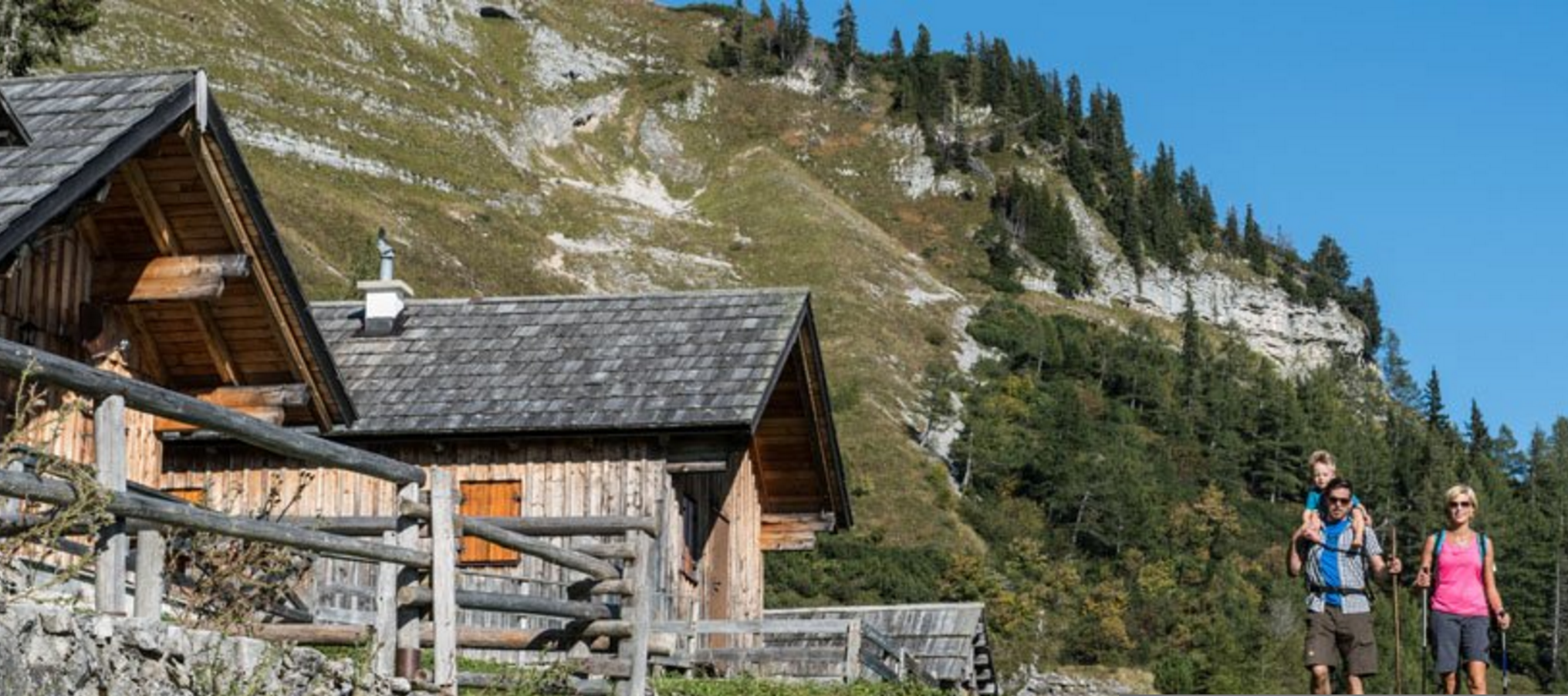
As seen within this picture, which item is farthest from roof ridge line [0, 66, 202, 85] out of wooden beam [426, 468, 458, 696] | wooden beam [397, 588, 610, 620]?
wooden beam [426, 468, 458, 696]

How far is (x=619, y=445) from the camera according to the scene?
79.2 ft

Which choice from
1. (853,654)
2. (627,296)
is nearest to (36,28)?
(627,296)

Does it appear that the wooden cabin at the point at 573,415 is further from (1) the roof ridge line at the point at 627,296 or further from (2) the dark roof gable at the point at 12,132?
(2) the dark roof gable at the point at 12,132

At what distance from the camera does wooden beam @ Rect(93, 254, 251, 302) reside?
16391 millimetres

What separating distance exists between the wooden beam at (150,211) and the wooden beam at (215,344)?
2.62ft

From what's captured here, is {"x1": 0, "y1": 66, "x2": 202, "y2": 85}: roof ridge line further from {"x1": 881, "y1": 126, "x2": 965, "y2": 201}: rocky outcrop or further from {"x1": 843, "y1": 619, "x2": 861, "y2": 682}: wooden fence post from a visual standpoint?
{"x1": 881, "y1": 126, "x2": 965, "y2": 201}: rocky outcrop

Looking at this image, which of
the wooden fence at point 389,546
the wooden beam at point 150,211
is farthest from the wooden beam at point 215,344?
the wooden fence at point 389,546

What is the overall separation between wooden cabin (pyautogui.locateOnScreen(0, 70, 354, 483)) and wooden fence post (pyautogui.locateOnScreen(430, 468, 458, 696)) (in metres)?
3.66

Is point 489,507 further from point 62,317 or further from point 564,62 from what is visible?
point 564,62

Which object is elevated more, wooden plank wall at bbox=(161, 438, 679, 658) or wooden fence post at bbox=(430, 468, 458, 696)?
wooden plank wall at bbox=(161, 438, 679, 658)

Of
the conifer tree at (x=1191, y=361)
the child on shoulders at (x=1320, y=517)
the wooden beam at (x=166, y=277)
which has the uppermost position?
the conifer tree at (x=1191, y=361)

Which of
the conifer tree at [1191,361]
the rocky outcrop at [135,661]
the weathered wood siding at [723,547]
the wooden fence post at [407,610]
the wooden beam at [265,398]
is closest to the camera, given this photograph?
the rocky outcrop at [135,661]

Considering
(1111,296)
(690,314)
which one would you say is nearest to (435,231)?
(1111,296)

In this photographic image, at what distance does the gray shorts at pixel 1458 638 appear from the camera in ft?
46.9
